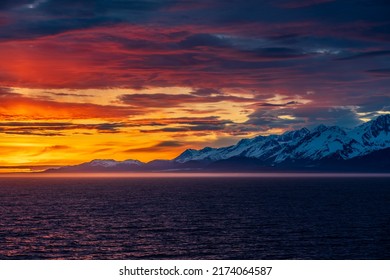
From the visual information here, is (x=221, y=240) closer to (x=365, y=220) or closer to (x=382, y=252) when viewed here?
(x=382, y=252)

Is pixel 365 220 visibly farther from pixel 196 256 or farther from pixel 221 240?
pixel 196 256

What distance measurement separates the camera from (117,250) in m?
68.1

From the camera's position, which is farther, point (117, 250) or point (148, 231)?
point (148, 231)

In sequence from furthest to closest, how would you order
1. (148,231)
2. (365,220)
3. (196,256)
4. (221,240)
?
(365,220) < (148,231) < (221,240) < (196,256)
